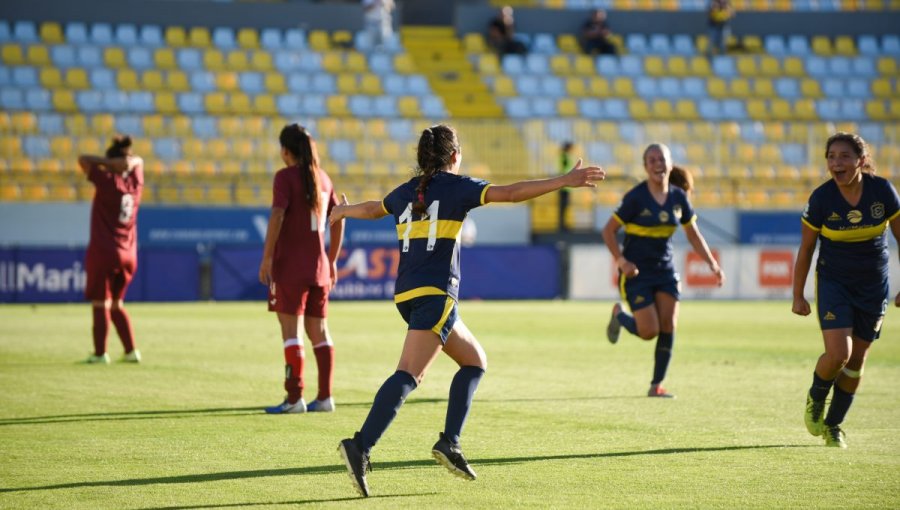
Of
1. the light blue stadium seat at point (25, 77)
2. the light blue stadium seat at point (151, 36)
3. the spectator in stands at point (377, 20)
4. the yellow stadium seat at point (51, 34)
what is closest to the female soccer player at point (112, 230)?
the light blue stadium seat at point (25, 77)

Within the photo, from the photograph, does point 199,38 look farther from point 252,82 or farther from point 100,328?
point 100,328

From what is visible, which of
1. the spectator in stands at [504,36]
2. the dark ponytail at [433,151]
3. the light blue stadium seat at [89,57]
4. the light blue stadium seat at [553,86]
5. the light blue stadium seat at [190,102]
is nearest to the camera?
the dark ponytail at [433,151]

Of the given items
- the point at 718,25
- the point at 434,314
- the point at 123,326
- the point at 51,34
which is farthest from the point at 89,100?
the point at 434,314

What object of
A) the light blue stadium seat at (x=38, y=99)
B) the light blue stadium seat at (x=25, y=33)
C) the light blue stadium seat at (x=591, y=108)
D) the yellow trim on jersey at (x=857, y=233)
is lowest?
the yellow trim on jersey at (x=857, y=233)

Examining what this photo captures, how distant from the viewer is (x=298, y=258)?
9.46m

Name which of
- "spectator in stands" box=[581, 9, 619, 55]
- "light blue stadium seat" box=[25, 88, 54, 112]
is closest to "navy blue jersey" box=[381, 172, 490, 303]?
"light blue stadium seat" box=[25, 88, 54, 112]

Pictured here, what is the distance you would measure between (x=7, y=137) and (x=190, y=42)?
20.0ft

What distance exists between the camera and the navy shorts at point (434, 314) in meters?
6.68

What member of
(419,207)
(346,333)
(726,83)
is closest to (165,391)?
(419,207)

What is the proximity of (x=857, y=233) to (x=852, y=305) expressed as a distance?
0.45m

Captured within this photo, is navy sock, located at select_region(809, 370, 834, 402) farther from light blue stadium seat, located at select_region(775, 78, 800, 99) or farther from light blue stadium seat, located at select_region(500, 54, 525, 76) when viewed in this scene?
light blue stadium seat, located at select_region(775, 78, 800, 99)

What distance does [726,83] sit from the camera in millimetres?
35312

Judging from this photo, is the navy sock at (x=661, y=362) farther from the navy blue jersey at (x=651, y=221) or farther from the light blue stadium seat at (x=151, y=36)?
the light blue stadium seat at (x=151, y=36)

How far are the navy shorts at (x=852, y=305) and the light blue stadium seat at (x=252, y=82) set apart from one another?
24665 millimetres
